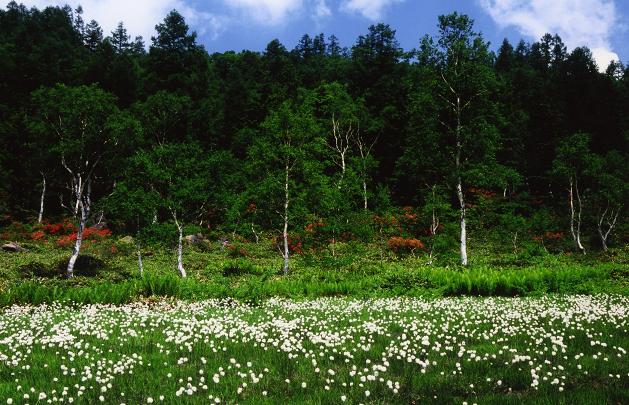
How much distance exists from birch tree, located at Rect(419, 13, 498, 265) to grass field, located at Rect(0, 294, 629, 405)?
770 inches

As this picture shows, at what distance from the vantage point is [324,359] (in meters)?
7.81

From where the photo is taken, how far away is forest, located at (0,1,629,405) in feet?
23.4

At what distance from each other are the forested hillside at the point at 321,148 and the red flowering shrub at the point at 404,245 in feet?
0.34

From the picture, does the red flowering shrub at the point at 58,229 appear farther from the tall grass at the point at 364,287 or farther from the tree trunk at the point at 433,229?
the tree trunk at the point at 433,229

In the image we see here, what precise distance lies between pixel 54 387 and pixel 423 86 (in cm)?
3270

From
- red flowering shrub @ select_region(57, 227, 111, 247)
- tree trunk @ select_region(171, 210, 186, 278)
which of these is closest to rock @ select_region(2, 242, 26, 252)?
red flowering shrub @ select_region(57, 227, 111, 247)

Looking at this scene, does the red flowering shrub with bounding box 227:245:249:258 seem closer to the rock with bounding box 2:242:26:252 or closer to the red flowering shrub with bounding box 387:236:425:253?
the red flowering shrub with bounding box 387:236:425:253

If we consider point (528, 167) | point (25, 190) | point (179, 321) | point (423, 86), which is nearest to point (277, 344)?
point (179, 321)

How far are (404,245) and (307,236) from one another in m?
8.51

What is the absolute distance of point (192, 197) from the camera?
29.6 metres

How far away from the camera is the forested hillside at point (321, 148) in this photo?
30359mm

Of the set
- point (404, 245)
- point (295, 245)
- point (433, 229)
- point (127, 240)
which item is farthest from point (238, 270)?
point (433, 229)

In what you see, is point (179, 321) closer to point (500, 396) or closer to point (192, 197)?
point (500, 396)

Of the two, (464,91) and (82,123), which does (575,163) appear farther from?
(82,123)
